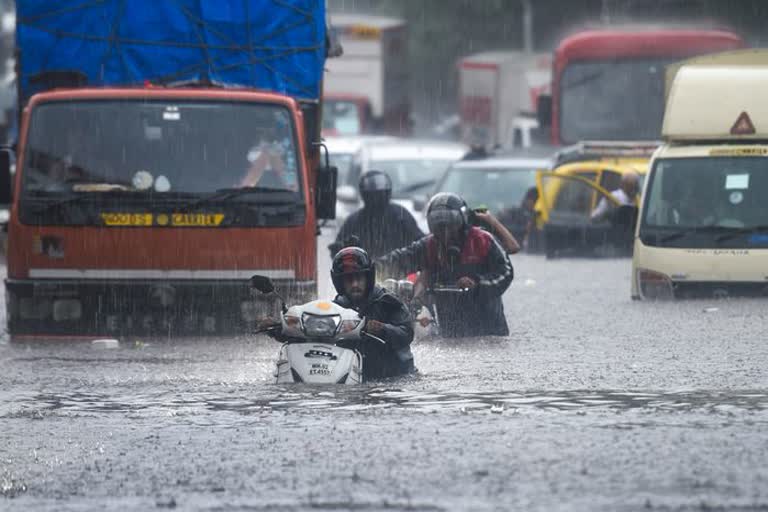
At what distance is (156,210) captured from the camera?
1574 centimetres

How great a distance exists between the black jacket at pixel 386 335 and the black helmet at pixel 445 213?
2.92 metres

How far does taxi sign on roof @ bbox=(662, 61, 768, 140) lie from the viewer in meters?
19.9

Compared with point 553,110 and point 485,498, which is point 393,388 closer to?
point 485,498

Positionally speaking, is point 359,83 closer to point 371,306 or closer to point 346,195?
point 346,195

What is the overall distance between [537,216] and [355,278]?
1714cm

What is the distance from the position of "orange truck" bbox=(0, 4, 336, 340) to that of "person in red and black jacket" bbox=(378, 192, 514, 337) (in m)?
0.89

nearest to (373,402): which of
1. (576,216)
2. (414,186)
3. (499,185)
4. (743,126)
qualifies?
(743,126)

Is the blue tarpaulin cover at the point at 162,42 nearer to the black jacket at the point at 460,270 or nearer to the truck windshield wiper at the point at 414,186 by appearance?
the black jacket at the point at 460,270

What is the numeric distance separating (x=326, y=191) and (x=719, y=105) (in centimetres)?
530

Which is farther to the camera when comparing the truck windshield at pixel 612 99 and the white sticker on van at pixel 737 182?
the truck windshield at pixel 612 99

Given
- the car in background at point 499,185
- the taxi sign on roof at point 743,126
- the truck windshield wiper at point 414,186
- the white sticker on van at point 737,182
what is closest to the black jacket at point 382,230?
the white sticker on van at point 737,182

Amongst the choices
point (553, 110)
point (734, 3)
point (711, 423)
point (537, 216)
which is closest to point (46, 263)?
point (711, 423)

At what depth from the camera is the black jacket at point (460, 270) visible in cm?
1538

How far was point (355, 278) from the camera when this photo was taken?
475 inches
